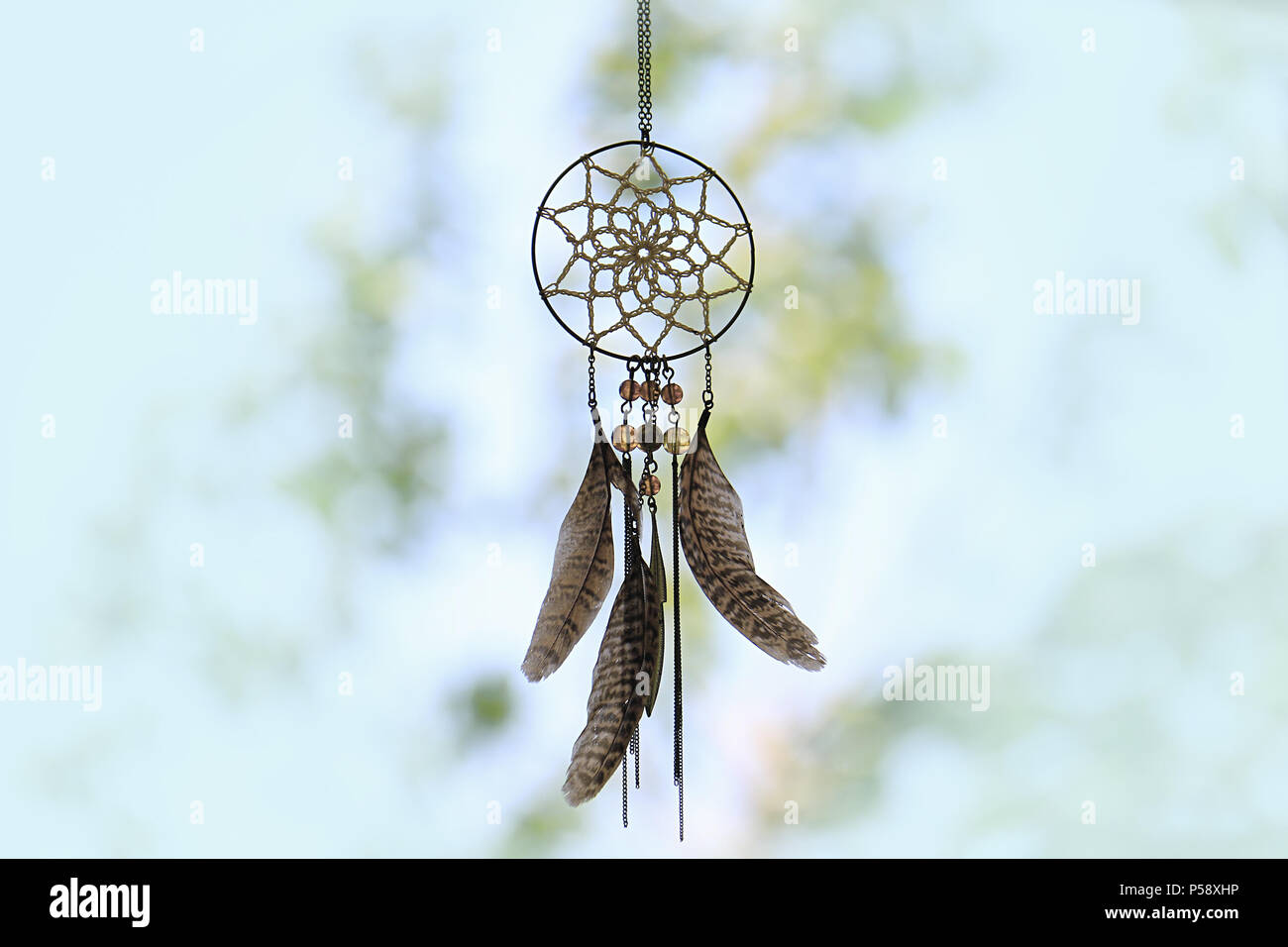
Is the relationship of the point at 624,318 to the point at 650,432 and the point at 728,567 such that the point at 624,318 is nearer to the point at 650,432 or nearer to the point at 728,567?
the point at 650,432

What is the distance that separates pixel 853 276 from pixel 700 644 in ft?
2.67

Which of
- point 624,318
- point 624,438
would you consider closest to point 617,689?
point 624,438

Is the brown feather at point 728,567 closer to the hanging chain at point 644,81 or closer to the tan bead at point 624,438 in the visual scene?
the tan bead at point 624,438

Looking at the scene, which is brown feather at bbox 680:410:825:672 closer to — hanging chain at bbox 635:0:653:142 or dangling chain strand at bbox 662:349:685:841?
dangling chain strand at bbox 662:349:685:841

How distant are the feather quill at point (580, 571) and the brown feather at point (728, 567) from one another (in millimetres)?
104

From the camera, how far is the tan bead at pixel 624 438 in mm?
1527

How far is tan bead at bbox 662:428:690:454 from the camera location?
1.54 meters

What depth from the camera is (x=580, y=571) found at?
4.98ft

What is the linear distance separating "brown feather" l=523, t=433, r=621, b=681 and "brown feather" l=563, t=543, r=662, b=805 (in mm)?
47

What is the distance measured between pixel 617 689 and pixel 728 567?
23 cm

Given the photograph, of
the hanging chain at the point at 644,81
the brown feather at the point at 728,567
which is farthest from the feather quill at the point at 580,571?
the hanging chain at the point at 644,81
